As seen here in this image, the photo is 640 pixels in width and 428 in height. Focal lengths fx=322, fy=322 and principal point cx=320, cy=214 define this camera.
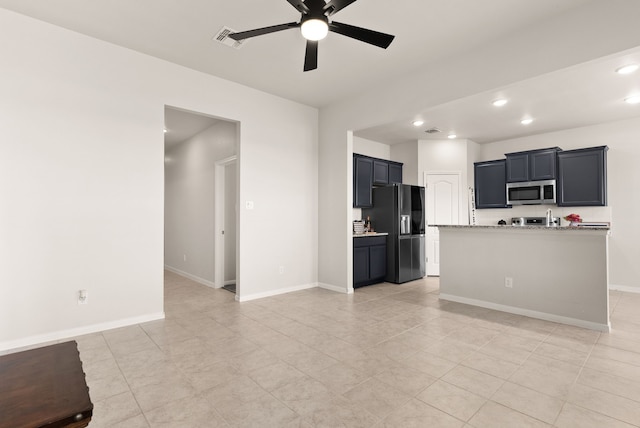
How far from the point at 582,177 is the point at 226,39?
5918 millimetres

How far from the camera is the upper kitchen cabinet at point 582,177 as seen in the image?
525 centimetres

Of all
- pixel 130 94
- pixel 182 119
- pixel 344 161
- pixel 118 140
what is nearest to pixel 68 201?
pixel 118 140

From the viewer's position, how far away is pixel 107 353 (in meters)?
2.76

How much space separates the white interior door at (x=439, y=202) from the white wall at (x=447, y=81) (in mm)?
2349

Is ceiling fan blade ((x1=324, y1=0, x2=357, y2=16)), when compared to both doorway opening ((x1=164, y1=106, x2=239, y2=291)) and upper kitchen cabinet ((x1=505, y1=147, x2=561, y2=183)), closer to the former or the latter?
doorway opening ((x1=164, y1=106, x2=239, y2=291))

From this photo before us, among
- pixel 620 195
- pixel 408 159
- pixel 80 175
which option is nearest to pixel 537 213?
pixel 620 195

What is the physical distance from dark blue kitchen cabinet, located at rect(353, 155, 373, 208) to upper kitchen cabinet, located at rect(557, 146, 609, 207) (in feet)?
10.8

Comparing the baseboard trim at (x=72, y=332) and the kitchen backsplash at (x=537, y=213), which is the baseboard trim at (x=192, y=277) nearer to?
the baseboard trim at (x=72, y=332)

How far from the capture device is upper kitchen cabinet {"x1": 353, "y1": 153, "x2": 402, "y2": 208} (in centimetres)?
574

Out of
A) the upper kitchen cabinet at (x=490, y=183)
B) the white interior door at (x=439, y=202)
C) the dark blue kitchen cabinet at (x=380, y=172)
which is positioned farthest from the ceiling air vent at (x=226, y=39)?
the upper kitchen cabinet at (x=490, y=183)

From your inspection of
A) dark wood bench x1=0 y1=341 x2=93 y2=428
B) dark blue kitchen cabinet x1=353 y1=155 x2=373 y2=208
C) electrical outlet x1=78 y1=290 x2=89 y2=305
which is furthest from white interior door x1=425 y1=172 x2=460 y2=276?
dark wood bench x1=0 y1=341 x2=93 y2=428

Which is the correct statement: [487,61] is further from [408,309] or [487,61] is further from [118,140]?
[118,140]

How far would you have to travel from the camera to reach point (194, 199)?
6.21 metres

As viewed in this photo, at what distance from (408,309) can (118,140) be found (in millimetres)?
3897
